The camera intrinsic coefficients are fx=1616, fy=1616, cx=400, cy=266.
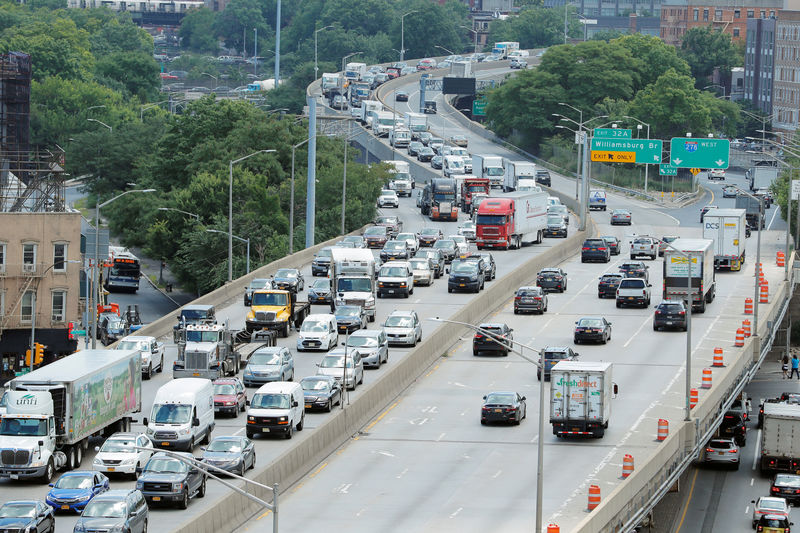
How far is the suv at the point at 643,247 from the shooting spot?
104 metres

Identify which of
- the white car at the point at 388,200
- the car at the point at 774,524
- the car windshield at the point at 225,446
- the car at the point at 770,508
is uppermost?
the car windshield at the point at 225,446

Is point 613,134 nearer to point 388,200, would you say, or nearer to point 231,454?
point 388,200

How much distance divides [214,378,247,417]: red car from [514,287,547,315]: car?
26.4m

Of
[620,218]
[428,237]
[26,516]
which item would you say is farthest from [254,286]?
[620,218]

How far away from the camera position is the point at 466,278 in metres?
87.8

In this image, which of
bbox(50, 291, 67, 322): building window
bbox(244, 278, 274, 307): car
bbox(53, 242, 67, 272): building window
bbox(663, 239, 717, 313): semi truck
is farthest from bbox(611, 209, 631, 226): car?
bbox(50, 291, 67, 322): building window

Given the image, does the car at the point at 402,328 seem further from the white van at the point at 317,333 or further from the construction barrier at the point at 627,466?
the construction barrier at the point at 627,466

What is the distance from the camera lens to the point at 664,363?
74062mm

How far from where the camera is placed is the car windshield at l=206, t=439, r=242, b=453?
166 feet

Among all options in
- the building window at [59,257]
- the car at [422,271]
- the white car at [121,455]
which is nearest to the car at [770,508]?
the white car at [121,455]

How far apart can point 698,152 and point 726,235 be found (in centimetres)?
3057

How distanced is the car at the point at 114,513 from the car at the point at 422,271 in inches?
1877

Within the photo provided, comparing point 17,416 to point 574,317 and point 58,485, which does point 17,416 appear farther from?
point 574,317

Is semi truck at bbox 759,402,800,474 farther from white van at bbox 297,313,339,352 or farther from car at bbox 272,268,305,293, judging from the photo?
car at bbox 272,268,305,293
